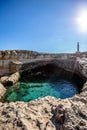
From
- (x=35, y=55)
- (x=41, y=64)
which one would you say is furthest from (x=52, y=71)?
(x=35, y=55)

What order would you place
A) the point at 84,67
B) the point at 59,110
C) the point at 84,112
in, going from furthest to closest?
1. the point at 84,67
2. the point at 59,110
3. the point at 84,112

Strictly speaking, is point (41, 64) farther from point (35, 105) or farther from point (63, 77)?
point (35, 105)

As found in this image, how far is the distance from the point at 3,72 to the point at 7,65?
4.10 ft

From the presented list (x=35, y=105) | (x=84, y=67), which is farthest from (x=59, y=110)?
(x=84, y=67)

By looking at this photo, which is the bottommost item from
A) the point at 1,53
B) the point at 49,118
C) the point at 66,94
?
the point at 66,94

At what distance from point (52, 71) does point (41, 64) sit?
221 centimetres

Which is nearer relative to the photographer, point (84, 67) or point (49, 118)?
point (49, 118)

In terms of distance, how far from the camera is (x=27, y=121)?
452cm

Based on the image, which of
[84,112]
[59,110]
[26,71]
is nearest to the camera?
[84,112]

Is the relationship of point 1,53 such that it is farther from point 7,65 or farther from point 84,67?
point 84,67

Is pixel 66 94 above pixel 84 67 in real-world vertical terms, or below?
below

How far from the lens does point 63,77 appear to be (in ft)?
74.1

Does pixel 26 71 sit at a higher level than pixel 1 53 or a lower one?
lower

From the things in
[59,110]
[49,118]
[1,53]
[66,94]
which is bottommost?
[66,94]
